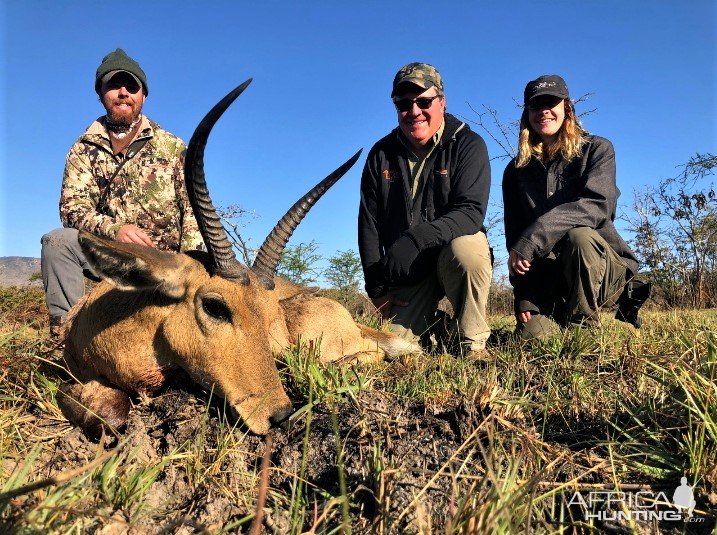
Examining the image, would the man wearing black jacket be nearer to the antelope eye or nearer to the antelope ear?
the antelope eye

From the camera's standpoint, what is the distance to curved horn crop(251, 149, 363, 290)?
14.4ft

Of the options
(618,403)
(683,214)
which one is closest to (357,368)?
(618,403)

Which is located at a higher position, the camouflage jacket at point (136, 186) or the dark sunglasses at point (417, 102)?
the dark sunglasses at point (417, 102)

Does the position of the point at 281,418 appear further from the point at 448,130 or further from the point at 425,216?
the point at 448,130

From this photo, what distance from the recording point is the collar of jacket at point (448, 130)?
6.13m

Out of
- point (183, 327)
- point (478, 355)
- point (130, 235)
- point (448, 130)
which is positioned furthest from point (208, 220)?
point (448, 130)

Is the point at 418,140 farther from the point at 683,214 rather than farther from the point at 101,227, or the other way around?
the point at 683,214

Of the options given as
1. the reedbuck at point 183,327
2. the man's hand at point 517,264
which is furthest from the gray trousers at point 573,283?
the reedbuck at point 183,327

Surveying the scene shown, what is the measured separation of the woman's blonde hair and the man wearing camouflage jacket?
415 centimetres

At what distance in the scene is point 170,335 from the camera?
12.1 ft

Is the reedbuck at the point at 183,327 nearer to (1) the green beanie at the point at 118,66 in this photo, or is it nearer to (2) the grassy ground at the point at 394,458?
(2) the grassy ground at the point at 394,458

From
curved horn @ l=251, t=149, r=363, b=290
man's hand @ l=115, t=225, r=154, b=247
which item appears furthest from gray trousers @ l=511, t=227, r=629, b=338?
man's hand @ l=115, t=225, r=154, b=247

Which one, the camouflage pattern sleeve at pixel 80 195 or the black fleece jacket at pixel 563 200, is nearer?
the black fleece jacket at pixel 563 200

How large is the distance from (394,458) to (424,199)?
4097mm
